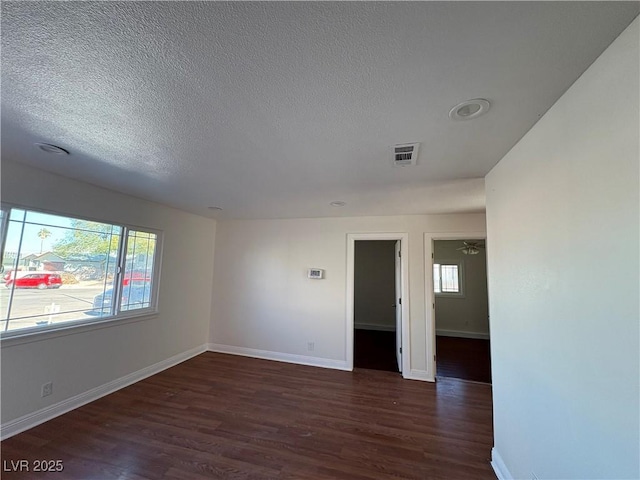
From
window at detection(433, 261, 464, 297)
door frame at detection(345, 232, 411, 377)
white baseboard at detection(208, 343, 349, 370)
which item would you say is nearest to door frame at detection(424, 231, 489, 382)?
door frame at detection(345, 232, 411, 377)

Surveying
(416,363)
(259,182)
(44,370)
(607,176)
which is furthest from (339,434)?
(44,370)

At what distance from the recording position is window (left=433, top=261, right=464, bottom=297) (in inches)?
255

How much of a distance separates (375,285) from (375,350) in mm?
2183

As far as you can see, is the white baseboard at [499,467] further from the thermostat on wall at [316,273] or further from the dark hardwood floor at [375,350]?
the thermostat on wall at [316,273]

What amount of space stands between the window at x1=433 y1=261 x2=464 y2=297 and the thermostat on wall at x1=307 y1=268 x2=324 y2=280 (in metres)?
3.72

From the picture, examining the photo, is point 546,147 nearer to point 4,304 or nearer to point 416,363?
point 416,363

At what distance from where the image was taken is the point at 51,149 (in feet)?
6.51

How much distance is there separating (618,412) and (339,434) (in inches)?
83.3

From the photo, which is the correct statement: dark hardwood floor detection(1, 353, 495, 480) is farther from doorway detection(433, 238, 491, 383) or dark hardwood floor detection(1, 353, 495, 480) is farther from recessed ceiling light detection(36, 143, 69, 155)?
doorway detection(433, 238, 491, 383)

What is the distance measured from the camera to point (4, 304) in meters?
2.27

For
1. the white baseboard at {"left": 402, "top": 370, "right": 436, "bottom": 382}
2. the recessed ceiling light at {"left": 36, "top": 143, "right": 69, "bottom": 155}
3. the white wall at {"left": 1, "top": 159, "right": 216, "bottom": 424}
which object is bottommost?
the white baseboard at {"left": 402, "top": 370, "right": 436, "bottom": 382}

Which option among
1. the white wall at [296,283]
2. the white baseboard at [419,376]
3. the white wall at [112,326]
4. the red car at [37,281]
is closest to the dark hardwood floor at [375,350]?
the white baseboard at [419,376]

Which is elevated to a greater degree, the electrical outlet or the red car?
the red car

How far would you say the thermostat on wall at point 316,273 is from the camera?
4293 mm
